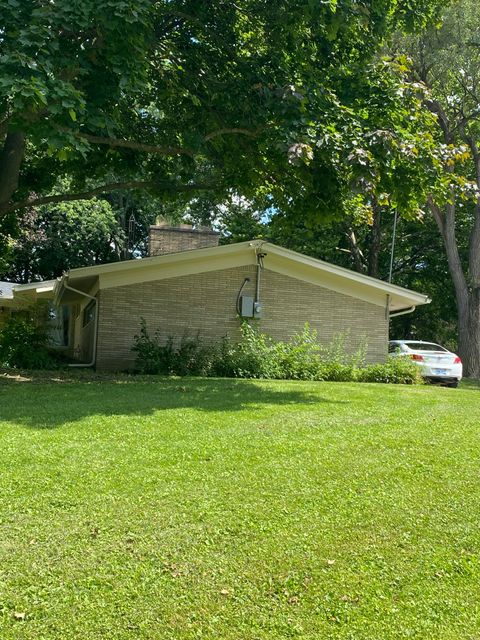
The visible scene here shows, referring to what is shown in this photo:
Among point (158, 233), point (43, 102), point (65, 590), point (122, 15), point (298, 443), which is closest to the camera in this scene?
point (65, 590)

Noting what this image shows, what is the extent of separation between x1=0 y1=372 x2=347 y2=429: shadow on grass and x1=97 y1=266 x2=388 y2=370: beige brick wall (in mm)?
2327

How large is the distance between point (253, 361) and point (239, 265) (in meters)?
3.10

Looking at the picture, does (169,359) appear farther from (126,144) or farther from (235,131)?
(235,131)

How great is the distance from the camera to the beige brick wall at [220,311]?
15.0 meters

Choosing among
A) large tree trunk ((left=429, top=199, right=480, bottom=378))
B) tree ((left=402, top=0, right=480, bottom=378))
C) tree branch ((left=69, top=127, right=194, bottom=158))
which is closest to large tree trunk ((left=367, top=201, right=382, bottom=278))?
Answer: tree ((left=402, top=0, right=480, bottom=378))

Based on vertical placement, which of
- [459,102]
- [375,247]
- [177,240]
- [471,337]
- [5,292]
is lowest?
[471,337]

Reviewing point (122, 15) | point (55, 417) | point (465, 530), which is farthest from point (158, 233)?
point (465, 530)

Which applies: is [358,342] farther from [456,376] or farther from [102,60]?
[102,60]

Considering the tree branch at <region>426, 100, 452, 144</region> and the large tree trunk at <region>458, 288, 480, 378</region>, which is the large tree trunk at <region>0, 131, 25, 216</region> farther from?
the large tree trunk at <region>458, 288, 480, 378</region>

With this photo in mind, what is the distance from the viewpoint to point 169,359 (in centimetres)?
1430

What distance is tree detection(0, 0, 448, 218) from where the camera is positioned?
7930 millimetres

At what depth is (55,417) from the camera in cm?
727

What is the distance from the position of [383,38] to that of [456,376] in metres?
9.49

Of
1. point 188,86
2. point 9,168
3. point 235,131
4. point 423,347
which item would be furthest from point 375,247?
point 9,168
